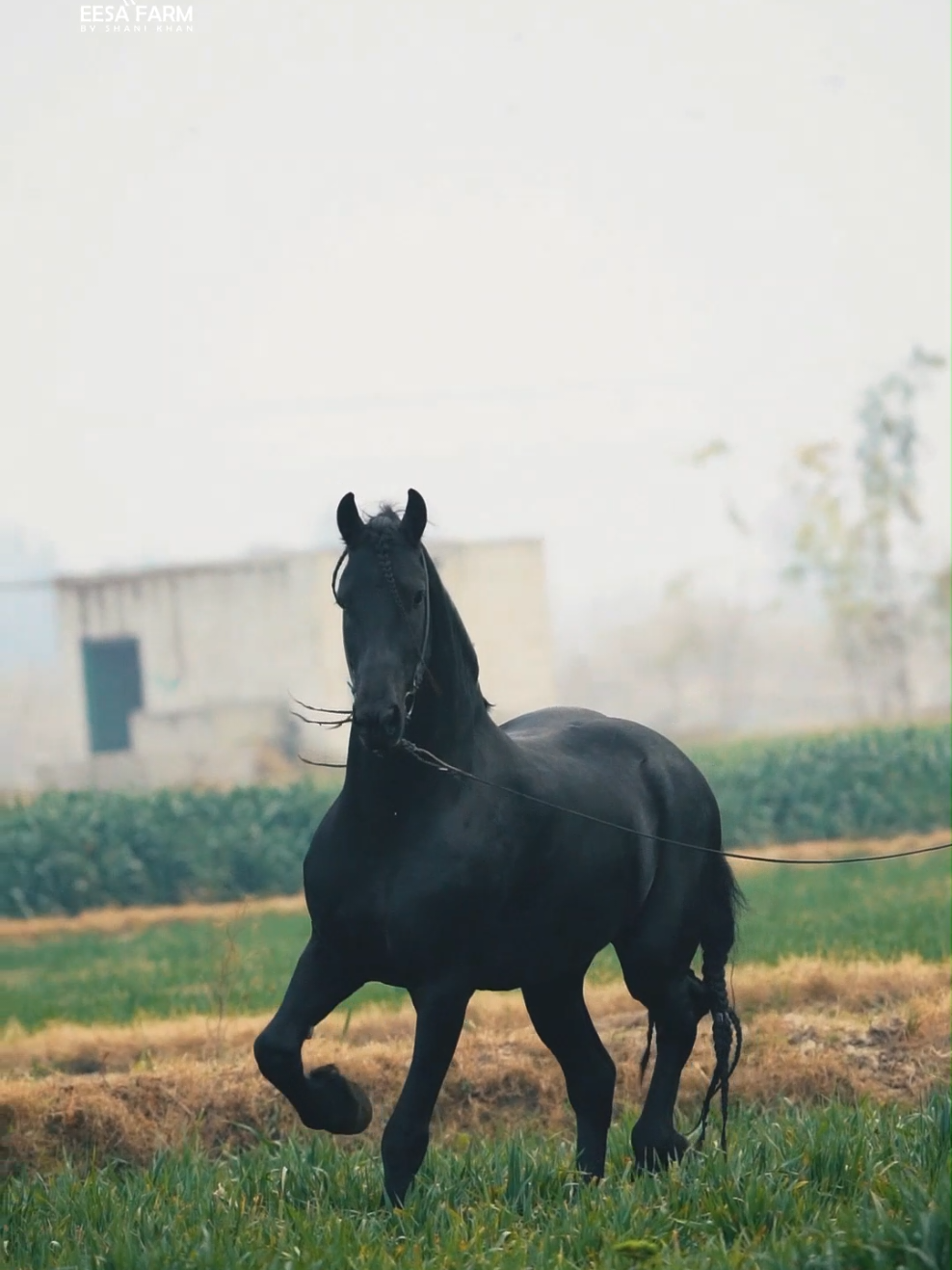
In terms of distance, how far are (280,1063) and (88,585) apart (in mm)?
29634

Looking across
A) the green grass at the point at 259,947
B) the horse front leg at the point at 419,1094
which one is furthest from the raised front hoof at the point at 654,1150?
the green grass at the point at 259,947

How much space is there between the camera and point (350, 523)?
6.54m

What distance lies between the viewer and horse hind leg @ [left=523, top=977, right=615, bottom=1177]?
7.61 metres

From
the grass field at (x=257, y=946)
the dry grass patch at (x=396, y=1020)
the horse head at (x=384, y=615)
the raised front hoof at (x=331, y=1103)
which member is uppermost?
the horse head at (x=384, y=615)

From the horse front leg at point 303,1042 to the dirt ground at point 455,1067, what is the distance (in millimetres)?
1674

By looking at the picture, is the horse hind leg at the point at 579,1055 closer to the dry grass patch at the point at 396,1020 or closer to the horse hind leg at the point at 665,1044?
the horse hind leg at the point at 665,1044

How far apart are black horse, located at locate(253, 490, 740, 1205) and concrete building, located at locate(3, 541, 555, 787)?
1061 inches

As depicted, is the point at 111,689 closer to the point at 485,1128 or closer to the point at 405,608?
the point at 485,1128

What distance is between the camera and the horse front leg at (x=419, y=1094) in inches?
257

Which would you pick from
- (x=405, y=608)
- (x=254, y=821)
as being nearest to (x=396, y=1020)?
(x=405, y=608)

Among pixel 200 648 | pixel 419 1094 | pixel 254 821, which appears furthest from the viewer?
pixel 200 648

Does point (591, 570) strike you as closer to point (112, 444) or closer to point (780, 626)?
point (780, 626)

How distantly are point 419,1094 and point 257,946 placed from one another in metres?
10.8

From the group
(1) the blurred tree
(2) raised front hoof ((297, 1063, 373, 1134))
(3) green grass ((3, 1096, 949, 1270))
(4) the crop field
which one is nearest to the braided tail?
(4) the crop field
